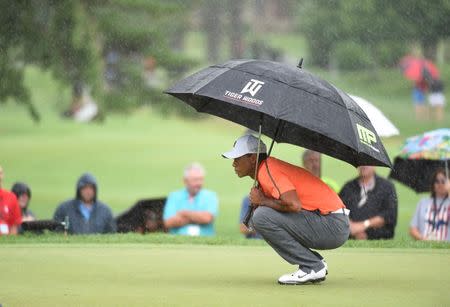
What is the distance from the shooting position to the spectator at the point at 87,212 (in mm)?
14773

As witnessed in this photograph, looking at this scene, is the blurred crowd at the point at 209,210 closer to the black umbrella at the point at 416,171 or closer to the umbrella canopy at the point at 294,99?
the black umbrella at the point at 416,171

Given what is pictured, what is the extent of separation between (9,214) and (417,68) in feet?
109

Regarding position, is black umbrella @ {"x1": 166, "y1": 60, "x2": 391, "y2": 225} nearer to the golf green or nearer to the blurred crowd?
the golf green

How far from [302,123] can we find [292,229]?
2.95 ft

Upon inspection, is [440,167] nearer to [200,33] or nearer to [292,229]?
[292,229]

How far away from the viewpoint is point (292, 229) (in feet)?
31.6

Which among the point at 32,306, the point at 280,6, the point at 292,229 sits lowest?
the point at 32,306

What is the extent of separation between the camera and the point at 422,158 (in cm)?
1536

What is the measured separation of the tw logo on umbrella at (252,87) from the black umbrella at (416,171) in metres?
6.24

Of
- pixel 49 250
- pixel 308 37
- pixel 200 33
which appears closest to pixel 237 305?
pixel 49 250

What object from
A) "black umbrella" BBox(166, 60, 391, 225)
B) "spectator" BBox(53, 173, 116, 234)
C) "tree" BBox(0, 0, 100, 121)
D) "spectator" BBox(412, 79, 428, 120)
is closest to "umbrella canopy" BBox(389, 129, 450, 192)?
"spectator" BBox(53, 173, 116, 234)

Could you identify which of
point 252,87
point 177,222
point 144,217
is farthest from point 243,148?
point 144,217

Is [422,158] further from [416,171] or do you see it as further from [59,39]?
[59,39]

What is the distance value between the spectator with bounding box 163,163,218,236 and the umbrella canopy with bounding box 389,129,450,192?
88.5 inches
